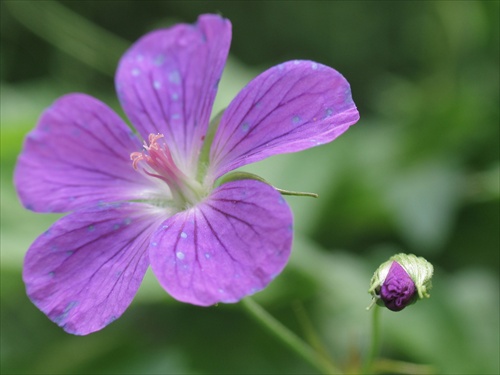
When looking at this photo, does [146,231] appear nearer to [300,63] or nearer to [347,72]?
[300,63]

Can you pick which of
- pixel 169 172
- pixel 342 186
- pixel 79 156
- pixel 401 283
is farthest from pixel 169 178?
pixel 342 186

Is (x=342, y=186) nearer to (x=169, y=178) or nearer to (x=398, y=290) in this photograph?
(x=169, y=178)

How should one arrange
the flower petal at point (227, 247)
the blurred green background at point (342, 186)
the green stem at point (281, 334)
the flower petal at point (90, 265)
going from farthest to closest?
the blurred green background at point (342, 186) < the green stem at point (281, 334) < the flower petal at point (90, 265) < the flower petal at point (227, 247)

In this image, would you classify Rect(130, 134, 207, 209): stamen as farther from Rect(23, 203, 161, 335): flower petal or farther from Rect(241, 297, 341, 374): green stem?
Rect(241, 297, 341, 374): green stem

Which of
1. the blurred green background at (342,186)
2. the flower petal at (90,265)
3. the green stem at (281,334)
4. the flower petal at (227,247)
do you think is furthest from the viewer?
the blurred green background at (342,186)

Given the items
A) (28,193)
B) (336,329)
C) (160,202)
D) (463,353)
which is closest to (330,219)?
(336,329)

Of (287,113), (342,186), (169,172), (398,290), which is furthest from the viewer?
(342,186)

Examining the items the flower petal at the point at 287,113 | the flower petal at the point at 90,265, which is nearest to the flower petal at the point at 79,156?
the flower petal at the point at 90,265

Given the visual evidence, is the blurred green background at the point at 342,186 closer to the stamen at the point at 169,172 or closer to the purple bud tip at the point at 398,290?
the stamen at the point at 169,172
